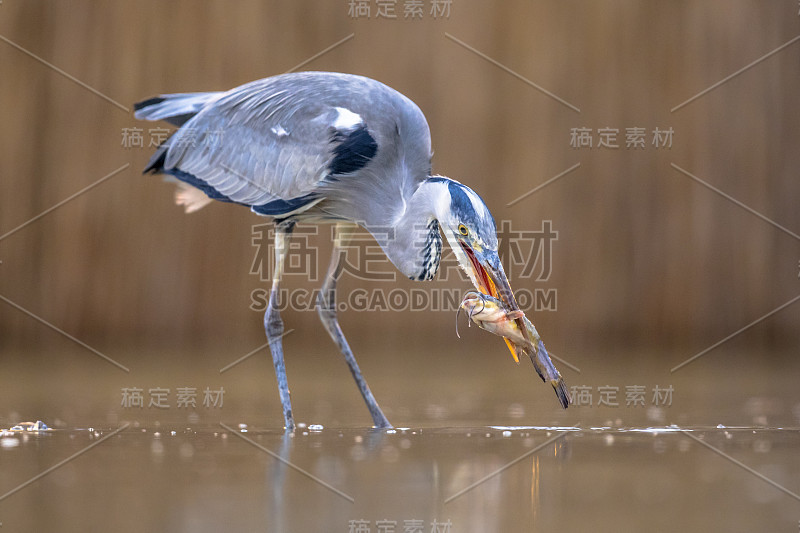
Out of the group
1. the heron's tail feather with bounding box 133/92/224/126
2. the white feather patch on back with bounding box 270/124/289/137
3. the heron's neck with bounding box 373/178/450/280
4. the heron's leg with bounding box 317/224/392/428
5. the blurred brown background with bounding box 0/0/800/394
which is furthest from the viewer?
the blurred brown background with bounding box 0/0/800/394

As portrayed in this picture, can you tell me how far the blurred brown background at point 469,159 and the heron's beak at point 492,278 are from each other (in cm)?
277

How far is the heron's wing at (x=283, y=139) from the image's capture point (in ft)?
11.5

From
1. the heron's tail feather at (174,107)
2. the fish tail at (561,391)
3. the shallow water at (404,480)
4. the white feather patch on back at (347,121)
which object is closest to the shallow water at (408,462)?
the shallow water at (404,480)

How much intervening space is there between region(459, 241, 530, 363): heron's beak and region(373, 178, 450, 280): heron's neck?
0.79 feet

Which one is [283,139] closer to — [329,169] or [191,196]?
[329,169]

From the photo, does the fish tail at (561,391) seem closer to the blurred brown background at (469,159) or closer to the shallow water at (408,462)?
the shallow water at (408,462)

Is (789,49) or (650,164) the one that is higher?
(789,49)

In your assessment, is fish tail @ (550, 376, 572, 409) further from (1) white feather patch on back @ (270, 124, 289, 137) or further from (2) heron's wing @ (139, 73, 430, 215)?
(1) white feather patch on back @ (270, 124, 289, 137)

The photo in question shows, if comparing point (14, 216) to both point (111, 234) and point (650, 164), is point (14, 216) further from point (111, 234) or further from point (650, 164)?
point (650, 164)

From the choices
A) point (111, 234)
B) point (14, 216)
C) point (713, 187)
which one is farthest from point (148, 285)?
point (713, 187)

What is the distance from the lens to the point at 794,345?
6.53 metres

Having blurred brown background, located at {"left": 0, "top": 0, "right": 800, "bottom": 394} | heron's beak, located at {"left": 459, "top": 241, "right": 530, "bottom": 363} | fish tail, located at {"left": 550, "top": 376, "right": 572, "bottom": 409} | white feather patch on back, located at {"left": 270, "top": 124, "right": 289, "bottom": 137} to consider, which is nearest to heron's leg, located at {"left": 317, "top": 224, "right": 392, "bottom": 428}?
white feather patch on back, located at {"left": 270, "top": 124, "right": 289, "bottom": 137}

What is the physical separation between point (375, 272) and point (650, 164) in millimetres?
1905

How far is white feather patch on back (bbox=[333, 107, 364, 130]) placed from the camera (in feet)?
11.4
